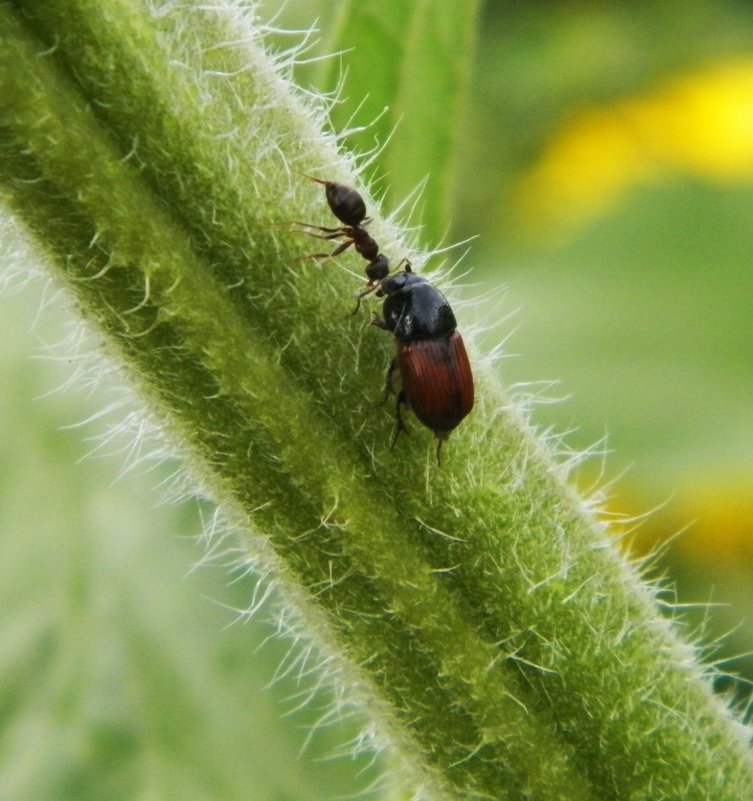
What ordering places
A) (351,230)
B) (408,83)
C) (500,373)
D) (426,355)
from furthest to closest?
(500,373) < (408,83) < (426,355) < (351,230)

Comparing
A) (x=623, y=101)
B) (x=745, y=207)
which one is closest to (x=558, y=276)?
(x=745, y=207)

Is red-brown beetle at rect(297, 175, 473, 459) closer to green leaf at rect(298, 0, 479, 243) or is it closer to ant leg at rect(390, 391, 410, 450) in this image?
ant leg at rect(390, 391, 410, 450)

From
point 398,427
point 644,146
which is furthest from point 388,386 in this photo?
point 644,146

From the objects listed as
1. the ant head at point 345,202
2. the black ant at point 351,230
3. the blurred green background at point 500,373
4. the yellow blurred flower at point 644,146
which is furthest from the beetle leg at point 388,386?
the yellow blurred flower at point 644,146

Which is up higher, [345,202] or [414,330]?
[345,202]

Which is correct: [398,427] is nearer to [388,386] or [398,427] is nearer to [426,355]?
[388,386]

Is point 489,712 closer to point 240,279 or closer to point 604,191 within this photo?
point 240,279
